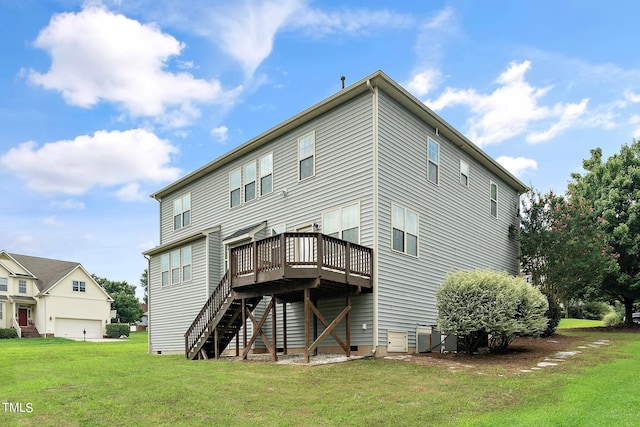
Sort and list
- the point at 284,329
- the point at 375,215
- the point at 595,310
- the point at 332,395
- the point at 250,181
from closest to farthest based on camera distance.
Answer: the point at 332,395, the point at 375,215, the point at 284,329, the point at 250,181, the point at 595,310

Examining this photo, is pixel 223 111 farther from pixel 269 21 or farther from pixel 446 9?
pixel 446 9

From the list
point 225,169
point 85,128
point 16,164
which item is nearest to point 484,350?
point 225,169

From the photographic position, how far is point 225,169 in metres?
20.9

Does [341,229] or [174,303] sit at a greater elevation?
[341,229]

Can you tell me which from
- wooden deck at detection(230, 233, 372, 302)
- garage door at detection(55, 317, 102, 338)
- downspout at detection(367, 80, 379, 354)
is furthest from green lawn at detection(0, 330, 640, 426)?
garage door at detection(55, 317, 102, 338)

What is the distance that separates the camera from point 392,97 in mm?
15570

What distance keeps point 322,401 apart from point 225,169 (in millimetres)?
13566

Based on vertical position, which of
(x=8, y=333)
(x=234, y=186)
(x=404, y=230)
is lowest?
(x=8, y=333)

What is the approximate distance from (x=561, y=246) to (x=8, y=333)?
39.1 metres

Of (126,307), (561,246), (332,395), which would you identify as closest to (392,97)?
(332,395)

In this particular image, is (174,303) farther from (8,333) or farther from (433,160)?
(8,333)

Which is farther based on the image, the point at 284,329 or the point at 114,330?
the point at 114,330

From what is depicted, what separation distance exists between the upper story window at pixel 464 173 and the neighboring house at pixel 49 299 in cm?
3696

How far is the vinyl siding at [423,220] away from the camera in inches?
586
